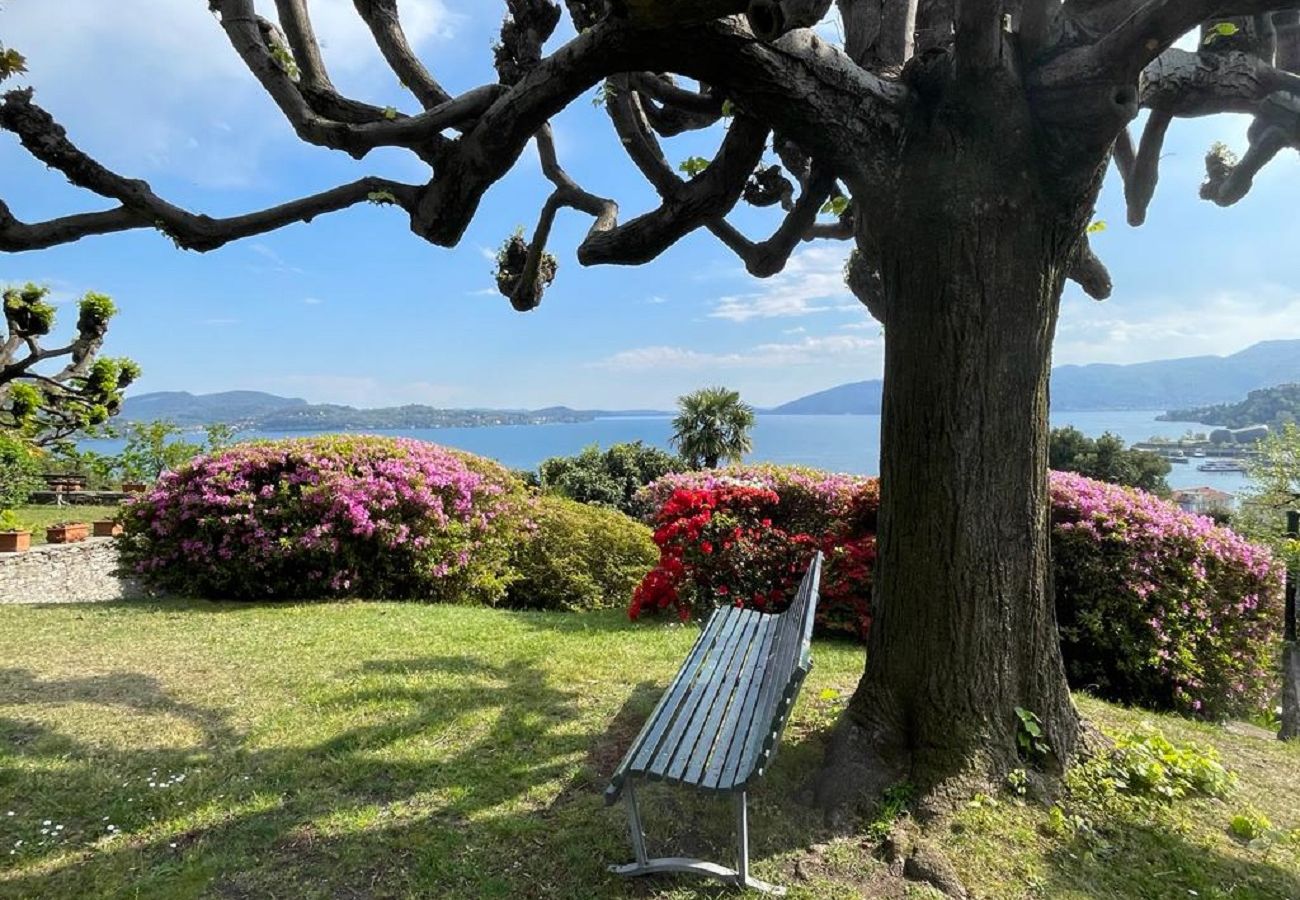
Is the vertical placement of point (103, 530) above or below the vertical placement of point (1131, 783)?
below

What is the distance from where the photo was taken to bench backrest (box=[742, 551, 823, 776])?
2.26 metres

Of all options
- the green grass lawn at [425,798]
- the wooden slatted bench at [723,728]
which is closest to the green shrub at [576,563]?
the green grass lawn at [425,798]

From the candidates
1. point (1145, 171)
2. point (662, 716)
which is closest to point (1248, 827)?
point (662, 716)

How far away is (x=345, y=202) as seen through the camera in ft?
13.3

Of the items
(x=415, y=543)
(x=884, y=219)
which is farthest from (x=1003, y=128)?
(x=415, y=543)

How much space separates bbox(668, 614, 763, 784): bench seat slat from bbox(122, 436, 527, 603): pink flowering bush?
6.04 meters

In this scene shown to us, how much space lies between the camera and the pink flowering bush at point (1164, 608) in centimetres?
588

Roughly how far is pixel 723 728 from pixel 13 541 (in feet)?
59.8

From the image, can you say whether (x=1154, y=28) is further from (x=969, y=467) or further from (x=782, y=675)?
(x=782, y=675)

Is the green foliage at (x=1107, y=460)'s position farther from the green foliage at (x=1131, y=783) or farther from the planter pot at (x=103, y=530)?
the planter pot at (x=103, y=530)

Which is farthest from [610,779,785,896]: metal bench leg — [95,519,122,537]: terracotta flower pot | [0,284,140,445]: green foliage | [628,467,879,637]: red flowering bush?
[95,519,122,537]: terracotta flower pot

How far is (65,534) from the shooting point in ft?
51.8

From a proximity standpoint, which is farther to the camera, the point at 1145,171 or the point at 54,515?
the point at 54,515

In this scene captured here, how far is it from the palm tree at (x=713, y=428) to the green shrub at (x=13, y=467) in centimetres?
2234
